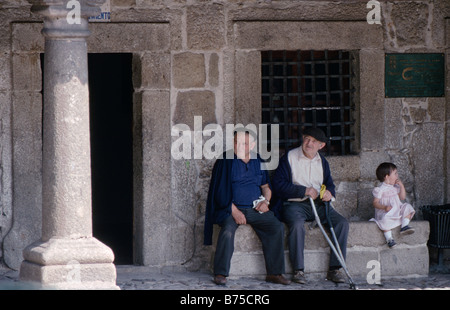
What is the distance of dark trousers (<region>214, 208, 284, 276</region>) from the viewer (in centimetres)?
837

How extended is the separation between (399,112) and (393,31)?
2.48 feet

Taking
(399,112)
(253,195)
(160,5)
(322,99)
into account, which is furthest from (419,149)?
(160,5)

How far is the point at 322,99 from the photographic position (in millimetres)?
9281

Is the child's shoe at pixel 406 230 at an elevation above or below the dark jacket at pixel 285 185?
below

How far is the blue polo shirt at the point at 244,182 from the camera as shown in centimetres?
863

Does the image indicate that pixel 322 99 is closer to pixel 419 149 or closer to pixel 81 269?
pixel 419 149

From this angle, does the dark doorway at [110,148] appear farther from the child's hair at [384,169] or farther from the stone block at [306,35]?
the child's hair at [384,169]

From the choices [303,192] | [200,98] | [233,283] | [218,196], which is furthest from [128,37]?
[233,283]

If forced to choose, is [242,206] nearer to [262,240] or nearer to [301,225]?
[262,240]

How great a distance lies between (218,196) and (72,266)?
1.98 m

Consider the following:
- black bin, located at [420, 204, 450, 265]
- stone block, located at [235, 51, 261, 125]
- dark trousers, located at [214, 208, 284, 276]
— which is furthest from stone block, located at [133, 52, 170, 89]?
black bin, located at [420, 204, 450, 265]

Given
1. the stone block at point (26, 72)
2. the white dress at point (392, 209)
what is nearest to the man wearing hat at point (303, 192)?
the white dress at point (392, 209)

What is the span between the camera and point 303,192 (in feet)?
28.4

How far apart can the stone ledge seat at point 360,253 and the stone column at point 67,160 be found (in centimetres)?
181
